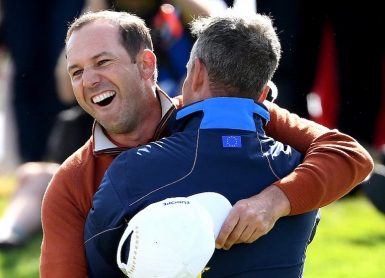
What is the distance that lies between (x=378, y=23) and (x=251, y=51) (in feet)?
12.9

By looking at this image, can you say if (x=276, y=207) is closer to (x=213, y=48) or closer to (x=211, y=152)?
(x=211, y=152)

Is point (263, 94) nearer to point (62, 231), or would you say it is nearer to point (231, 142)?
point (231, 142)

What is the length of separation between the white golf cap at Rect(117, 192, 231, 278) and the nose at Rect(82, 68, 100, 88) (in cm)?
73

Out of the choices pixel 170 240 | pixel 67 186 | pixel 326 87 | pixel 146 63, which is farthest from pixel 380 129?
pixel 170 240

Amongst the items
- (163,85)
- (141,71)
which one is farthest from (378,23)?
(141,71)

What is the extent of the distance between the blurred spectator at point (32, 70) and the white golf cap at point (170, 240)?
4.33 m

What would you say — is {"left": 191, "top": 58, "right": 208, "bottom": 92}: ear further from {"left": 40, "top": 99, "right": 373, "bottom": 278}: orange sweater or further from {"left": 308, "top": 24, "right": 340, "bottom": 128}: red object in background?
{"left": 308, "top": 24, "right": 340, "bottom": 128}: red object in background

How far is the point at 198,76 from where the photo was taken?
372 centimetres

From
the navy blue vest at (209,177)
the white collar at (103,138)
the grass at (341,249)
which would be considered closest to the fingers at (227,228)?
the navy blue vest at (209,177)

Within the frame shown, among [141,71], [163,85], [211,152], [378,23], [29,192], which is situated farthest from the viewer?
[378,23]

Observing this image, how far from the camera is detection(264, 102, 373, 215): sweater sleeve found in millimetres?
3650

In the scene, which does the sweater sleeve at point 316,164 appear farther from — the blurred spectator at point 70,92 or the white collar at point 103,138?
the blurred spectator at point 70,92

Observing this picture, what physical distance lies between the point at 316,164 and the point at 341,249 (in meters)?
2.76

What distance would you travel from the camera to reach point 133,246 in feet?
10.7
